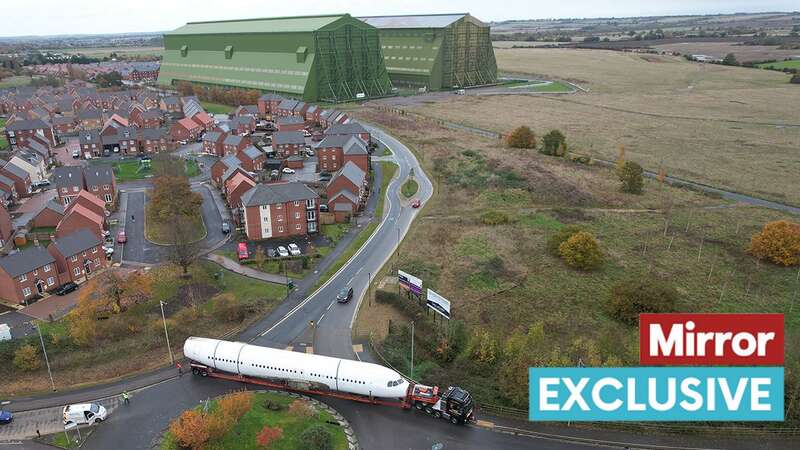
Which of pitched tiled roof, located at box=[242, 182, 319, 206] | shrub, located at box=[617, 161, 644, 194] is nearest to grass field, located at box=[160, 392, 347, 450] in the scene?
pitched tiled roof, located at box=[242, 182, 319, 206]

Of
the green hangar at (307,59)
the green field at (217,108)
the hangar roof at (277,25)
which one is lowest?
the green field at (217,108)

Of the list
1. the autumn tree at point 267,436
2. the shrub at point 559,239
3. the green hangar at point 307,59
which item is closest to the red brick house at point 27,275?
the autumn tree at point 267,436

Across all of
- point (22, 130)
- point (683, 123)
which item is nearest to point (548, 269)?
point (683, 123)

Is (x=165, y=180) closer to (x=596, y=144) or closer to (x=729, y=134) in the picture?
(x=596, y=144)

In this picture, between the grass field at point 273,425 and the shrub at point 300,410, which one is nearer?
the grass field at point 273,425

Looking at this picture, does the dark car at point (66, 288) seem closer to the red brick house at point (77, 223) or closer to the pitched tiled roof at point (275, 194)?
the red brick house at point (77, 223)

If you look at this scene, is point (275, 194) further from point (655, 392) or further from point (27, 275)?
point (655, 392)

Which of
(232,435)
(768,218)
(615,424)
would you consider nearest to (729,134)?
(768,218)
